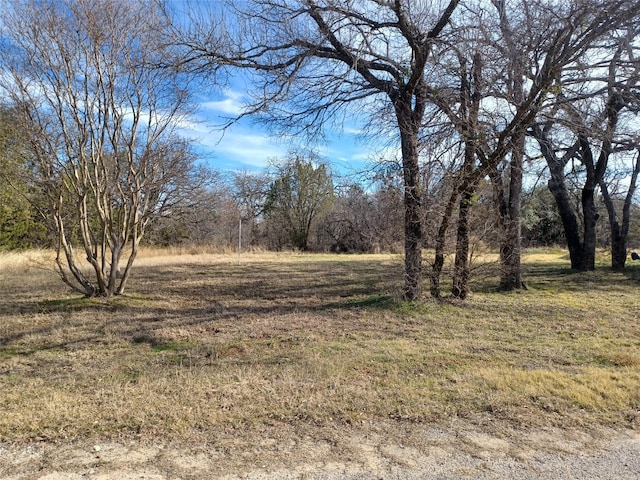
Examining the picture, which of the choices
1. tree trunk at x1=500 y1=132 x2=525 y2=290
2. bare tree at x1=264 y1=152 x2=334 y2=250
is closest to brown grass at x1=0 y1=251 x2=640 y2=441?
tree trunk at x1=500 y1=132 x2=525 y2=290

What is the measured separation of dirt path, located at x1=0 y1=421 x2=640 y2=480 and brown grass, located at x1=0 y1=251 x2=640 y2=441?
0.69 feet

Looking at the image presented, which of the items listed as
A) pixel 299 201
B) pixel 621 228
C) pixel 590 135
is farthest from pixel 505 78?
pixel 299 201

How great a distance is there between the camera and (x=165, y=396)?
3779 mm

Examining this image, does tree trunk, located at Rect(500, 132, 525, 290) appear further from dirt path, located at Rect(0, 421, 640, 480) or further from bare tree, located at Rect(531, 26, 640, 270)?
dirt path, located at Rect(0, 421, 640, 480)

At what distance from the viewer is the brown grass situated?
345cm

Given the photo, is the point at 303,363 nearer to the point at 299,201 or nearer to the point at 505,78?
the point at 505,78

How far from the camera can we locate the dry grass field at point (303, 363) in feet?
11.1

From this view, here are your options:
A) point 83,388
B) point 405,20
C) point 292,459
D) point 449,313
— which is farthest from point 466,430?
point 405,20

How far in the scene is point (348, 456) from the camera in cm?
279

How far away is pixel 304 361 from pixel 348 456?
88.9 inches

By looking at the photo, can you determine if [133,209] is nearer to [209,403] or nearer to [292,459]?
[209,403]

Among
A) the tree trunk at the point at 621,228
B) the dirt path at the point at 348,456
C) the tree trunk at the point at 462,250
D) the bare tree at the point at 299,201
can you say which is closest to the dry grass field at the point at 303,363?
the dirt path at the point at 348,456

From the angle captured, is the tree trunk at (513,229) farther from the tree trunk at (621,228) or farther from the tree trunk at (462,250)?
the tree trunk at (621,228)

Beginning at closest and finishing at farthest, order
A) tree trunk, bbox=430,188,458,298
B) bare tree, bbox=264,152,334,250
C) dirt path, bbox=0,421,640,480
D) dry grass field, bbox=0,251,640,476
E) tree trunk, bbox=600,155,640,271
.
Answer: dirt path, bbox=0,421,640,480 < dry grass field, bbox=0,251,640,476 < tree trunk, bbox=430,188,458,298 < tree trunk, bbox=600,155,640,271 < bare tree, bbox=264,152,334,250
